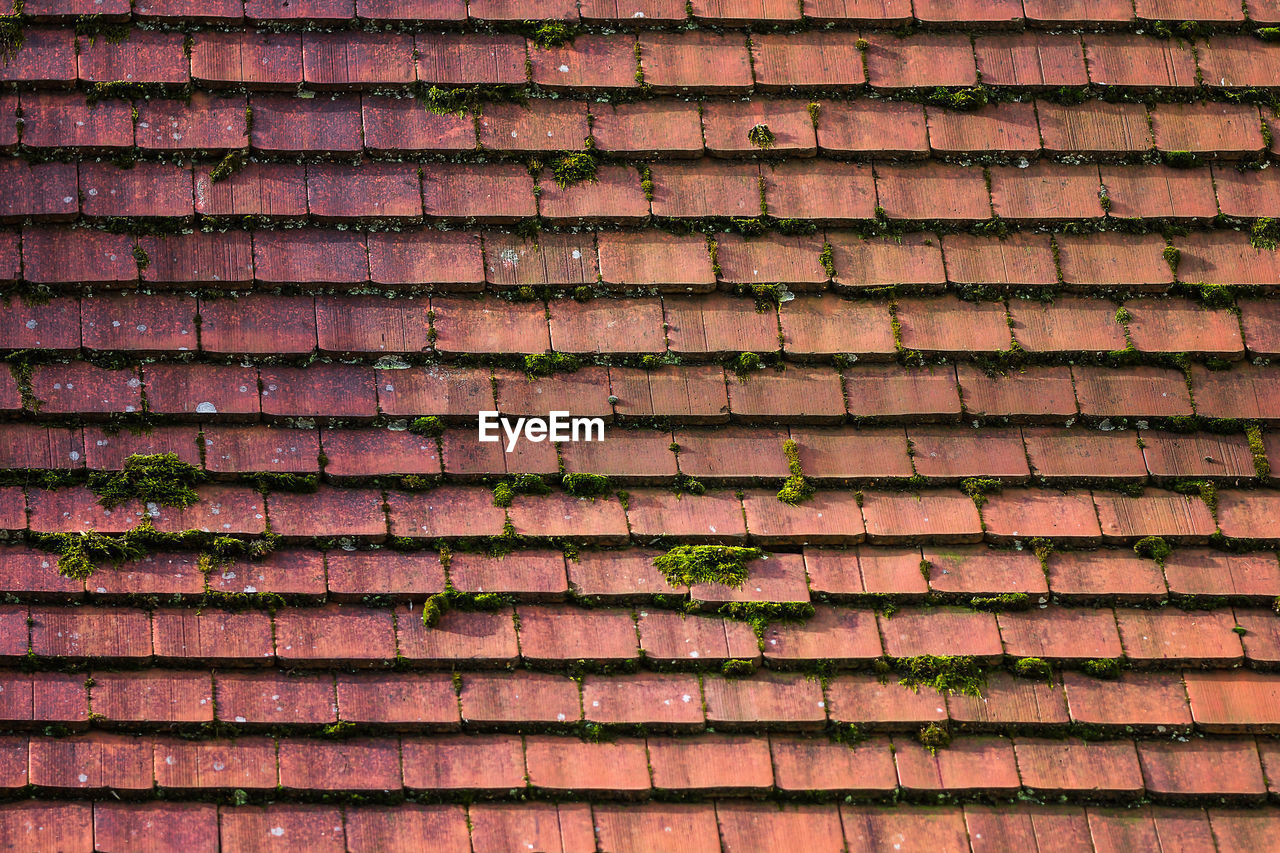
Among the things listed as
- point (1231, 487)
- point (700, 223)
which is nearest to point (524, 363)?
point (700, 223)

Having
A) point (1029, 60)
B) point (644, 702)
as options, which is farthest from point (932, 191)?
point (644, 702)

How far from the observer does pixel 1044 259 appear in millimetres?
4953

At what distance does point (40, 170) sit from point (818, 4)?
3185 millimetres

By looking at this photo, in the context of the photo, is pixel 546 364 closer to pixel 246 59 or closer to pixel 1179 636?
pixel 246 59

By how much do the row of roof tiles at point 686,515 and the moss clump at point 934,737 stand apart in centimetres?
71

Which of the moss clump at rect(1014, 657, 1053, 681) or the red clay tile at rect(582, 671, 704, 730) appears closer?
the red clay tile at rect(582, 671, 704, 730)

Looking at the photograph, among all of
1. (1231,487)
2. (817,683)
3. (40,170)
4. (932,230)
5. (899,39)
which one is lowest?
(817,683)

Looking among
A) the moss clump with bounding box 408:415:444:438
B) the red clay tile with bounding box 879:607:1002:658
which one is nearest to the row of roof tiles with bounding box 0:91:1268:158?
the moss clump with bounding box 408:415:444:438

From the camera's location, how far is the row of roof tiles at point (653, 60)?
477 cm

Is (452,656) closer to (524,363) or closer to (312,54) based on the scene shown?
(524,363)

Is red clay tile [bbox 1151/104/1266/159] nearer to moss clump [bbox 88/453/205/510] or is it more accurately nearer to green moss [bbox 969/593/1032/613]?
green moss [bbox 969/593/1032/613]

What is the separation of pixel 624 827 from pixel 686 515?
116 centimetres

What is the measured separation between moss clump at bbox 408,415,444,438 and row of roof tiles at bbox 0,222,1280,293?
536mm

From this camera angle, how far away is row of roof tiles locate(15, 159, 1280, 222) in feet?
15.4
